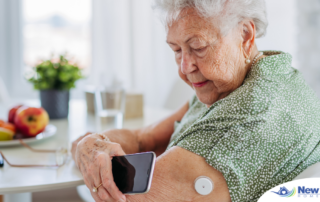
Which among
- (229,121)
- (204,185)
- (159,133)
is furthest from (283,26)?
(204,185)

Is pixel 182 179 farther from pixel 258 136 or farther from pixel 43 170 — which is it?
pixel 43 170

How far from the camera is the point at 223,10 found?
854mm

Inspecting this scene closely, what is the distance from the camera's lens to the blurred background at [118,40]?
205cm

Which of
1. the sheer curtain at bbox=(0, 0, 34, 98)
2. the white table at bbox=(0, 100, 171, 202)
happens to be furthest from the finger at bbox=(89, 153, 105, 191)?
the sheer curtain at bbox=(0, 0, 34, 98)

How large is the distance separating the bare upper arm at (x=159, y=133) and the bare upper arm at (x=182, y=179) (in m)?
0.51

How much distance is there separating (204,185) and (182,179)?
2.1 inches

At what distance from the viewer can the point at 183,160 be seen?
2.53ft

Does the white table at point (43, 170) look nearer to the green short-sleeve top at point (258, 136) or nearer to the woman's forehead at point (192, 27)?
the green short-sleeve top at point (258, 136)

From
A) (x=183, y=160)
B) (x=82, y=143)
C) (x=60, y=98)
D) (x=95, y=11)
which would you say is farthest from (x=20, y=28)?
(x=183, y=160)

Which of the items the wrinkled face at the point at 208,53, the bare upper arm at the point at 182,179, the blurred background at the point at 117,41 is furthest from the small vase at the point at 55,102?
the bare upper arm at the point at 182,179

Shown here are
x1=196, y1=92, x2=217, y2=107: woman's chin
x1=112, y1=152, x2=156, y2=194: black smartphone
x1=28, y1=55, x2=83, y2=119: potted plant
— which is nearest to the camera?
x1=112, y1=152, x2=156, y2=194: black smartphone

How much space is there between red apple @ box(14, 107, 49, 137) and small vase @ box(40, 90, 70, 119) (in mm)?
358

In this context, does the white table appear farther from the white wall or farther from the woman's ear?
the white wall

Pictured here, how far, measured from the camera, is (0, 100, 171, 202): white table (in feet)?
2.93
